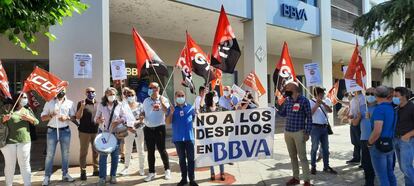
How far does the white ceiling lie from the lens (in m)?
12.3

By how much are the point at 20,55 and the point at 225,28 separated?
29.1 ft

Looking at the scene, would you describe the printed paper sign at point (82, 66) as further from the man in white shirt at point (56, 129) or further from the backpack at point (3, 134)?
the backpack at point (3, 134)

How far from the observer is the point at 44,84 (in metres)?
7.75

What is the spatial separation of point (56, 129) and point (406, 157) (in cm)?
600

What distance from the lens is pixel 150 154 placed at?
25.9 ft

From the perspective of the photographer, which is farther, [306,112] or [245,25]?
[245,25]

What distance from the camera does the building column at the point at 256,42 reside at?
14.6m

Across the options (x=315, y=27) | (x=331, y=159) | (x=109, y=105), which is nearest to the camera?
(x=109, y=105)

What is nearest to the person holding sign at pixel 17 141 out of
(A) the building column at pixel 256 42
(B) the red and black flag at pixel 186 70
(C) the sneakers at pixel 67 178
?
(C) the sneakers at pixel 67 178

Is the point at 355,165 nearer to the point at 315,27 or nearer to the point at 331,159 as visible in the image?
the point at 331,159

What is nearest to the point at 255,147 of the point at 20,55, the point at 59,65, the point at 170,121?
the point at 170,121

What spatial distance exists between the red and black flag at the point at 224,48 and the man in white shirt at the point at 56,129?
2932mm

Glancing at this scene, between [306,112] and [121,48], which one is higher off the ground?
[121,48]

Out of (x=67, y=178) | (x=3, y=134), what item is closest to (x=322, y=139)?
(x=67, y=178)
